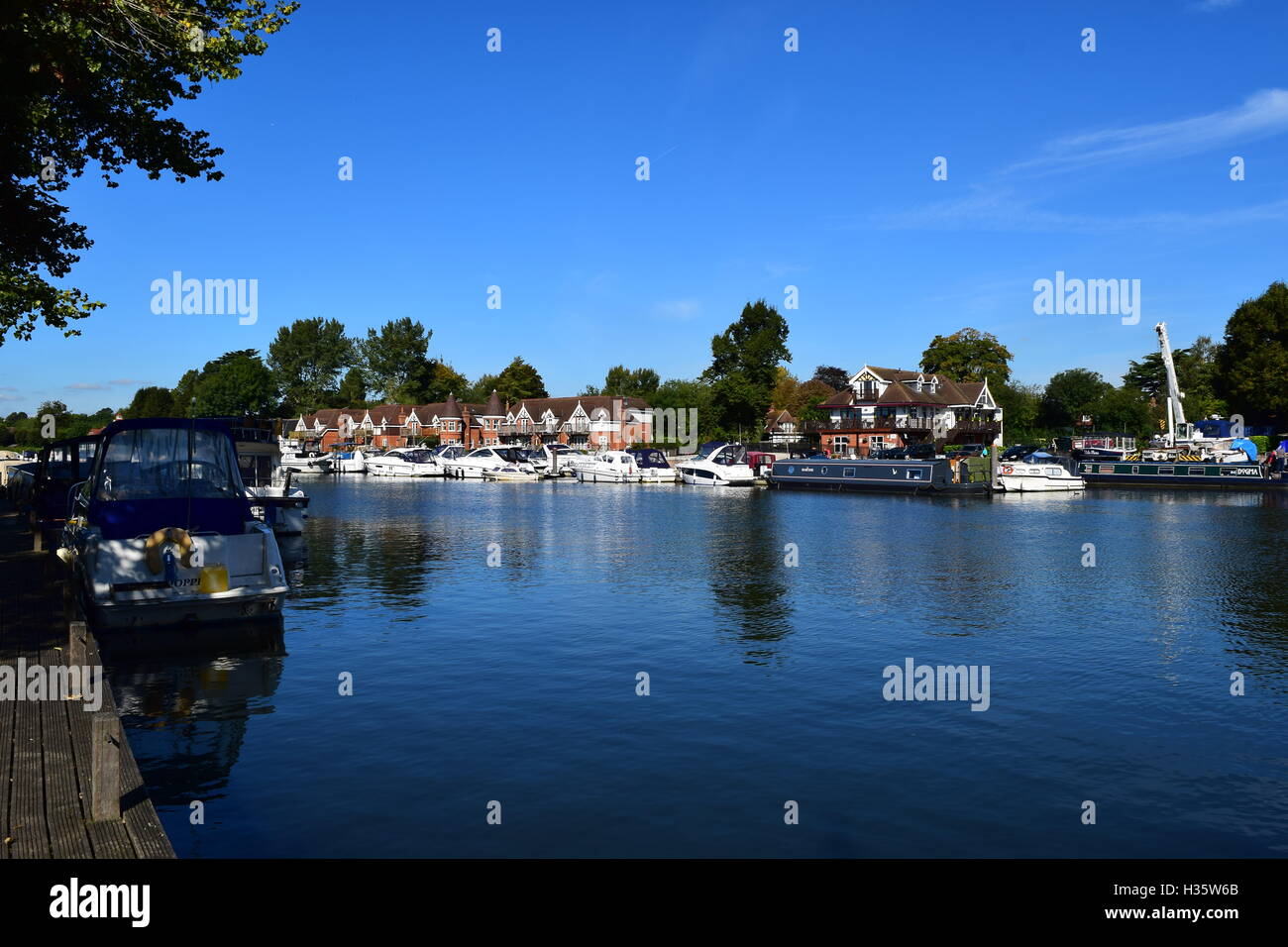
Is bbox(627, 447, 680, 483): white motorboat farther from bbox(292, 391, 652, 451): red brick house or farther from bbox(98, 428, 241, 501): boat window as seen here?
bbox(98, 428, 241, 501): boat window

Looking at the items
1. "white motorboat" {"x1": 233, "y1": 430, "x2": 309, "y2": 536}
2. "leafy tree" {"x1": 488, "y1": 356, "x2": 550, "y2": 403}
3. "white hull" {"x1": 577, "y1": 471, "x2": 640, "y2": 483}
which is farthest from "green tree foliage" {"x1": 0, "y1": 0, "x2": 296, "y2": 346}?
"leafy tree" {"x1": 488, "y1": 356, "x2": 550, "y2": 403}

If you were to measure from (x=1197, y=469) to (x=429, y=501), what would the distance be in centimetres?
5916

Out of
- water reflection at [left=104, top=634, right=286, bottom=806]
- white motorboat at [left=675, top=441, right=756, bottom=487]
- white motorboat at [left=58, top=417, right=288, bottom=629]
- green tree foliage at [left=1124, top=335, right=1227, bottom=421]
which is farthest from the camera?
green tree foliage at [left=1124, top=335, right=1227, bottom=421]

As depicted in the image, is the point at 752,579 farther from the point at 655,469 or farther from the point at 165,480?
the point at 655,469

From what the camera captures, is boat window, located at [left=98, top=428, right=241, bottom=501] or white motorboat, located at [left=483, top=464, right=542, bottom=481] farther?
white motorboat, located at [left=483, top=464, right=542, bottom=481]

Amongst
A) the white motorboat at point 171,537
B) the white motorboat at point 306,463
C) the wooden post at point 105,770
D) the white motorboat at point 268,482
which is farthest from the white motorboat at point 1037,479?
the white motorboat at point 306,463

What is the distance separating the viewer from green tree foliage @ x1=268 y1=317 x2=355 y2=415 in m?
186

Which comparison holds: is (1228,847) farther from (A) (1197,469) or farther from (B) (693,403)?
(B) (693,403)

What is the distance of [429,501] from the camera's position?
62.4 m

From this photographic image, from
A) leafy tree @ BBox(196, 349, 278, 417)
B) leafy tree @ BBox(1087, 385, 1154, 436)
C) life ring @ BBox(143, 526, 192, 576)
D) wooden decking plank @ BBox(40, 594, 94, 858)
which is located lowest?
wooden decking plank @ BBox(40, 594, 94, 858)

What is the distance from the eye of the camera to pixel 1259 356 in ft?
300

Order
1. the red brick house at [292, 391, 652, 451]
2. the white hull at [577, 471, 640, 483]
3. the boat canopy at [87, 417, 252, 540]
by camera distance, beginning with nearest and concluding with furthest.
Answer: the boat canopy at [87, 417, 252, 540], the white hull at [577, 471, 640, 483], the red brick house at [292, 391, 652, 451]

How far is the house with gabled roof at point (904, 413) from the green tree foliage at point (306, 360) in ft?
373

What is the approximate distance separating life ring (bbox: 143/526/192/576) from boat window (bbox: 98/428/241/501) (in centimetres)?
132
